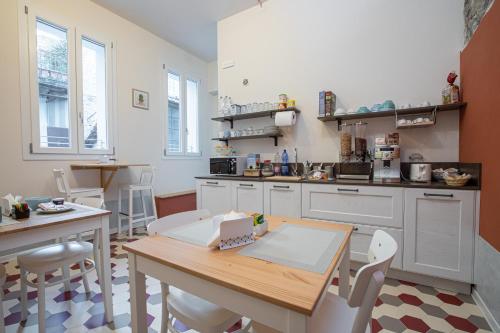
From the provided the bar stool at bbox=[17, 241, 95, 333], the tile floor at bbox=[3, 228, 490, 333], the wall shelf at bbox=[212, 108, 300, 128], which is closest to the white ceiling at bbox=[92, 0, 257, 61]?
the wall shelf at bbox=[212, 108, 300, 128]

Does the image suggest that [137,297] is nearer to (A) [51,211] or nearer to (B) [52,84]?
(A) [51,211]

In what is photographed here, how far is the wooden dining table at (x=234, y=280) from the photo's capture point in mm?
607

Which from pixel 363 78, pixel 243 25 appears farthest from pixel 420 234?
pixel 243 25

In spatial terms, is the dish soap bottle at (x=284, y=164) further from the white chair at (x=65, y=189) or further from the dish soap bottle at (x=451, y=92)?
the white chair at (x=65, y=189)

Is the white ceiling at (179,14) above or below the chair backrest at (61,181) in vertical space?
above

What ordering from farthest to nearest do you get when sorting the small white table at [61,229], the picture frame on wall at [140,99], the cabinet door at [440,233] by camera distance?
the picture frame on wall at [140,99]
the cabinet door at [440,233]
the small white table at [61,229]

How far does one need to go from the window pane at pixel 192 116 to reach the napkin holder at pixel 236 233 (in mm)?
3978

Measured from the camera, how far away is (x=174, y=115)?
4477 mm

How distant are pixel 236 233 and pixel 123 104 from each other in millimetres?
3412

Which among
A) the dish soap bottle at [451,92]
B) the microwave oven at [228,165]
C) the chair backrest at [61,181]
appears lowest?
the chair backrest at [61,181]

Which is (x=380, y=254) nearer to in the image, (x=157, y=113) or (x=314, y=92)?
(x=314, y=92)

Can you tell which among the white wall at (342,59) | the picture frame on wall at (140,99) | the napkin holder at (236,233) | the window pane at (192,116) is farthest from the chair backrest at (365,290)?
the window pane at (192,116)

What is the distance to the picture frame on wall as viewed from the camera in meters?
3.69

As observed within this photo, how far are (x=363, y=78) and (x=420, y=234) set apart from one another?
1705 millimetres
